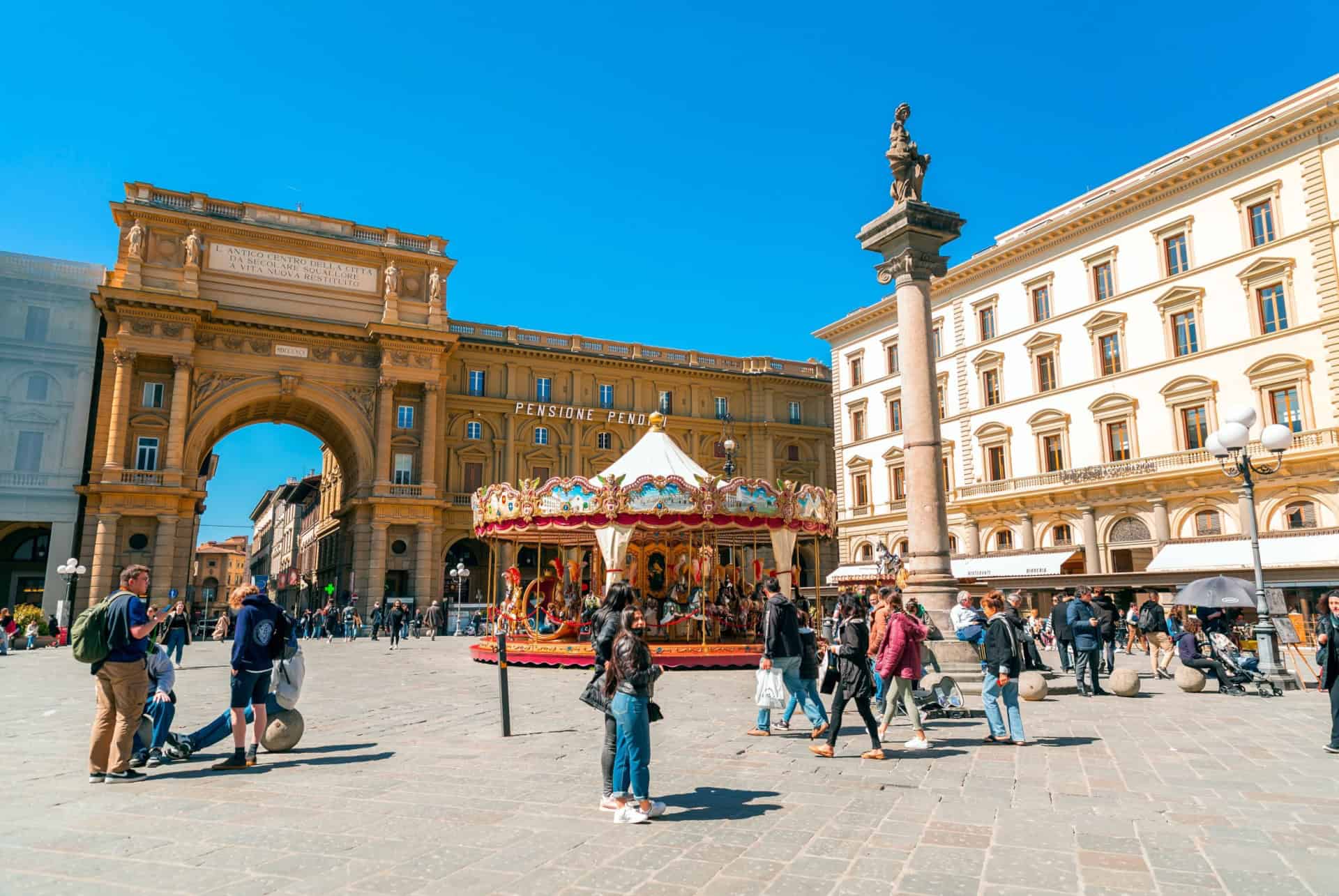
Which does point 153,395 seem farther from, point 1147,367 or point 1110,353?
point 1147,367

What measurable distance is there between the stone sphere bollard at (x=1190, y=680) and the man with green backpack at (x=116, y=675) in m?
13.6

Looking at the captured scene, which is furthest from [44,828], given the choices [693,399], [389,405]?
[693,399]

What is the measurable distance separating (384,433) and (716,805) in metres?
37.1

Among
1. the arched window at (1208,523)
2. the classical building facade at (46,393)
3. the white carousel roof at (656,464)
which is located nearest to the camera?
the white carousel roof at (656,464)

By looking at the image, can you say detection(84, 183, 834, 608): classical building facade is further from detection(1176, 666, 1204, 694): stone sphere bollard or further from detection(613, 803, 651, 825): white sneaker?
detection(613, 803, 651, 825): white sneaker

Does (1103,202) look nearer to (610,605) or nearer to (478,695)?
(478,695)

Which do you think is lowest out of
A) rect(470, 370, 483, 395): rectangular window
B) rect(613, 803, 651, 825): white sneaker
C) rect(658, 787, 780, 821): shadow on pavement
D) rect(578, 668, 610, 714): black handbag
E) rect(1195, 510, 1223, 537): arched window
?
rect(658, 787, 780, 821): shadow on pavement

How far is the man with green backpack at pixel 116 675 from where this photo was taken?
22.0 ft

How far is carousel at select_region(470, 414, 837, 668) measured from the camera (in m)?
18.4

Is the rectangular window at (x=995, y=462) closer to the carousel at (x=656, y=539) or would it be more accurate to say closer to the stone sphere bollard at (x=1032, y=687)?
the carousel at (x=656, y=539)

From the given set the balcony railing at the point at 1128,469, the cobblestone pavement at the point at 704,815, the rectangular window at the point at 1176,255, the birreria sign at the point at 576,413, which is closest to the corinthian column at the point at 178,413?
the birreria sign at the point at 576,413

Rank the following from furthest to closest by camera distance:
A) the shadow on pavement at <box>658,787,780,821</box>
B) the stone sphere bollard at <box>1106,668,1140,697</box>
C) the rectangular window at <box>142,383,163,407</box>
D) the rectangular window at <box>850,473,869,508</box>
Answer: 1. the rectangular window at <box>850,473,869,508</box>
2. the rectangular window at <box>142,383,163,407</box>
3. the stone sphere bollard at <box>1106,668,1140,697</box>
4. the shadow on pavement at <box>658,787,780,821</box>

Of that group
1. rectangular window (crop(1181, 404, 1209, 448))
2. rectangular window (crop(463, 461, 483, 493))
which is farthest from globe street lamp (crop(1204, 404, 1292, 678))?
rectangular window (crop(463, 461, 483, 493))

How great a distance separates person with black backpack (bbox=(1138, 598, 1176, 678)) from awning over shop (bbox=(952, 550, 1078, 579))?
546 inches
